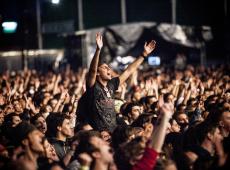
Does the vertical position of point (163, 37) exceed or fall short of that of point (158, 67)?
it exceeds it

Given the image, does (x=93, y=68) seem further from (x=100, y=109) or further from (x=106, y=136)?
(x=106, y=136)

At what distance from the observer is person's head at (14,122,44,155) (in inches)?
201

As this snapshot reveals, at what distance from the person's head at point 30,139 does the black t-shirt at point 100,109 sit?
1790 mm

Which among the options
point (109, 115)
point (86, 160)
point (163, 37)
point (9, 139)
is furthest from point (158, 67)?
point (86, 160)

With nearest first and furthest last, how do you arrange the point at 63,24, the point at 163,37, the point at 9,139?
the point at 9,139 → the point at 163,37 → the point at 63,24

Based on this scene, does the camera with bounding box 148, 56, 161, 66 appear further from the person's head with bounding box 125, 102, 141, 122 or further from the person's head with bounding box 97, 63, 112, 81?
the person's head with bounding box 97, 63, 112, 81

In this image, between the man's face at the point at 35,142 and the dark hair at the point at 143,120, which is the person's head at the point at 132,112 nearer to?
the dark hair at the point at 143,120

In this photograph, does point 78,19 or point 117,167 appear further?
point 78,19

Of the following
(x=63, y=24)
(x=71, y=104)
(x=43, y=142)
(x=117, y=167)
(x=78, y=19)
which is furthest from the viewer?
(x=78, y=19)

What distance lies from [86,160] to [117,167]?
59 cm

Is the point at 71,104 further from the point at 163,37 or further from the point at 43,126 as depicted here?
the point at 163,37

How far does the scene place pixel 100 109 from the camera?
7.15 m

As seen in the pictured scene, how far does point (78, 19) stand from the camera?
3491 centimetres

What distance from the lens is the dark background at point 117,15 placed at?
82.7ft
